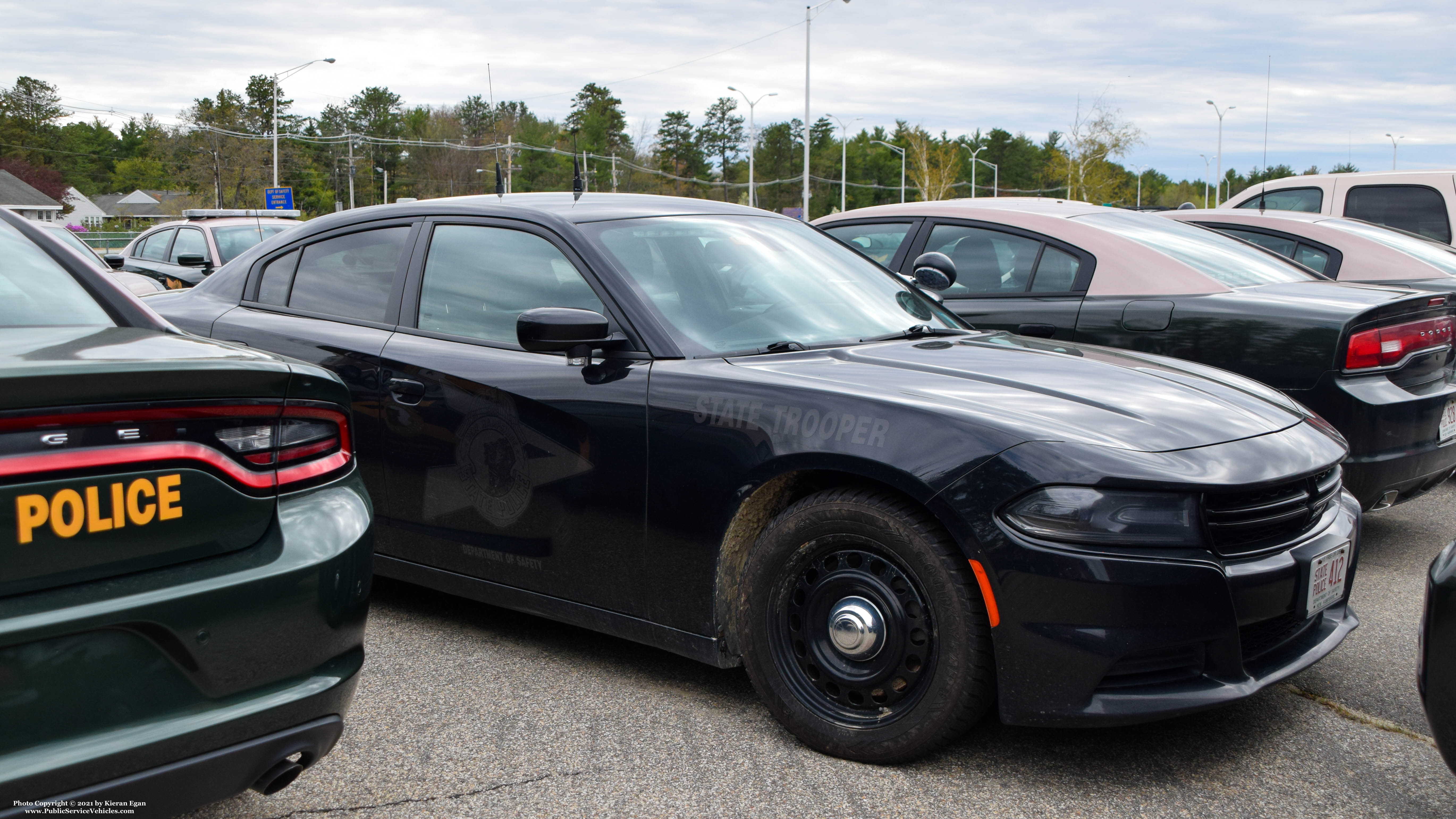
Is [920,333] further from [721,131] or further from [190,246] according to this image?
[721,131]

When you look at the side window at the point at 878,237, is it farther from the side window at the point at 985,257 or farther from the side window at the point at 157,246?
the side window at the point at 157,246

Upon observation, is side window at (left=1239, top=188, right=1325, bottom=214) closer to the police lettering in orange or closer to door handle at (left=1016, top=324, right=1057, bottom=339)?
door handle at (left=1016, top=324, right=1057, bottom=339)

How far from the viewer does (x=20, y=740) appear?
70.2 inches

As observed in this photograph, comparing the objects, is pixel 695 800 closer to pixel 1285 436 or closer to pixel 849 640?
pixel 849 640

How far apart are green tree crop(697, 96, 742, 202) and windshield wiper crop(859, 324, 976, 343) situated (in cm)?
10291

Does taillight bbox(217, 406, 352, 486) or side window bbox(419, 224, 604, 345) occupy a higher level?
side window bbox(419, 224, 604, 345)

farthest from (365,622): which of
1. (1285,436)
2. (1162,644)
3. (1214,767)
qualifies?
(1285,436)

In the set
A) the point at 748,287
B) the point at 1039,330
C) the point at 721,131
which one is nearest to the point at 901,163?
the point at 721,131

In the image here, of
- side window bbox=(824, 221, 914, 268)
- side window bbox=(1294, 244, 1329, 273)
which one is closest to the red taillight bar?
side window bbox=(824, 221, 914, 268)

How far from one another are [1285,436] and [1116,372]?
19.8 inches

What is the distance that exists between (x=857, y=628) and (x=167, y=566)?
63.3 inches

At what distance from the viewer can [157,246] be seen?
14695 mm

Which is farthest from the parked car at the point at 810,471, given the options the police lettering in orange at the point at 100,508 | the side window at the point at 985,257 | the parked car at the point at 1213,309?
the side window at the point at 985,257

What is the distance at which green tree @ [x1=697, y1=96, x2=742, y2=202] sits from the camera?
10562cm
